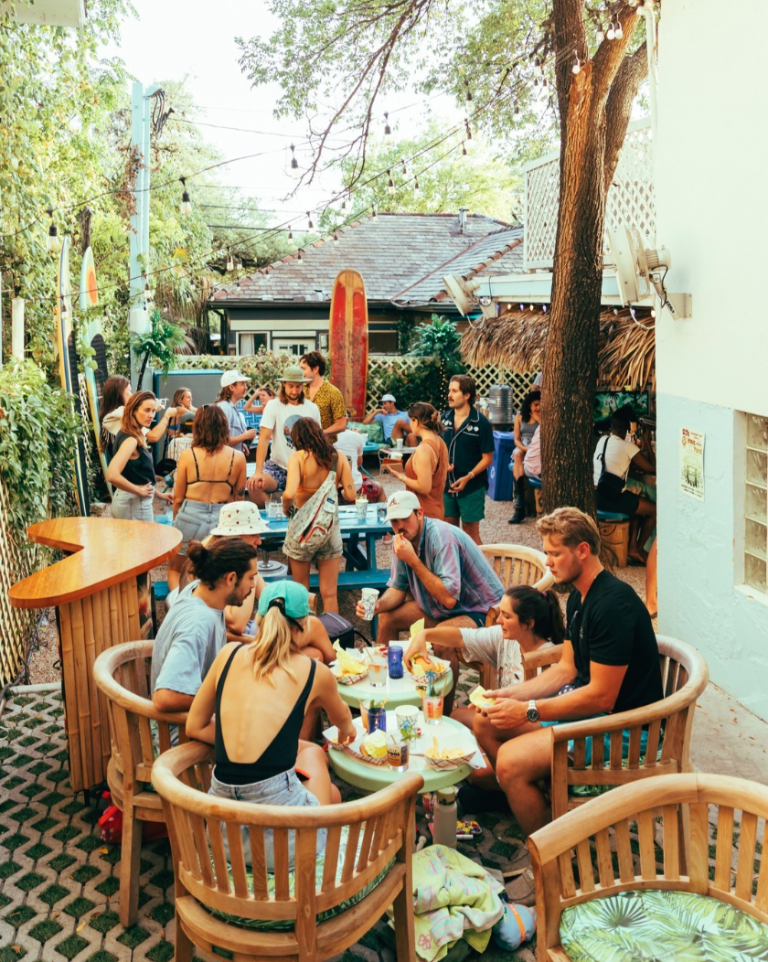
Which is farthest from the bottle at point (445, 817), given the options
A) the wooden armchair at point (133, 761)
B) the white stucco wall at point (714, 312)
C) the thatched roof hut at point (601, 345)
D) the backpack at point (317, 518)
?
the thatched roof hut at point (601, 345)

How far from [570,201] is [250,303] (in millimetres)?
12700

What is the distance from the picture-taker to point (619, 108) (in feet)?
A: 28.8

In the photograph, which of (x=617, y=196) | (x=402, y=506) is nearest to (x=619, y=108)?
(x=617, y=196)

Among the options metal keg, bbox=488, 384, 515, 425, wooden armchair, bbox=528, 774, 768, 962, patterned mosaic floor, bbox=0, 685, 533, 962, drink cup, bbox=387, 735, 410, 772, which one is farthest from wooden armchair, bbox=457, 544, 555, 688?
metal keg, bbox=488, 384, 515, 425

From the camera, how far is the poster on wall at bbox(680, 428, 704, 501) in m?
5.69

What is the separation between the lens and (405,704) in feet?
12.6

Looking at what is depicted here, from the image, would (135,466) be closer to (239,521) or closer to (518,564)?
(239,521)

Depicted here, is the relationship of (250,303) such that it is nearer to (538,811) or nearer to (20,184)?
(20,184)

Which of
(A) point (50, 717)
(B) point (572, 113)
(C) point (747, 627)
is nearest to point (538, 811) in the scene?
(C) point (747, 627)

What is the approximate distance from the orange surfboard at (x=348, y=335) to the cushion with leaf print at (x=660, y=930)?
39.1 ft

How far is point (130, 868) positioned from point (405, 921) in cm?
110

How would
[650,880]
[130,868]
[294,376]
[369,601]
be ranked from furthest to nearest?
[294,376] < [369,601] < [130,868] < [650,880]

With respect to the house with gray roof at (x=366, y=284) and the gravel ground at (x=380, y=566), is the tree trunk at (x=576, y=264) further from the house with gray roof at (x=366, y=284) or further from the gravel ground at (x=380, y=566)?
the house with gray roof at (x=366, y=284)

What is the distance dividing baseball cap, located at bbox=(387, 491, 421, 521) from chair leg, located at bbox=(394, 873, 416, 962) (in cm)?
202
